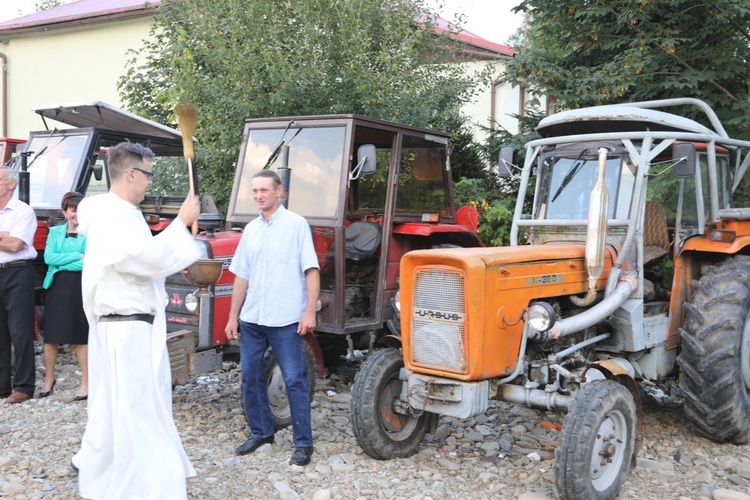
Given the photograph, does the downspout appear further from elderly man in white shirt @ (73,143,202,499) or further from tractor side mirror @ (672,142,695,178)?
tractor side mirror @ (672,142,695,178)

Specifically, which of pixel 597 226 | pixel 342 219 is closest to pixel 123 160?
pixel 342 219

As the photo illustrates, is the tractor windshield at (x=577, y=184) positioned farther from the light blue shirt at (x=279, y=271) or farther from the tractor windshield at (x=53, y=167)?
the tractor windshield at (x=53, y=167)

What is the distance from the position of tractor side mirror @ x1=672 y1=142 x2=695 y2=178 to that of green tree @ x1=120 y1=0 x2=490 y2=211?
5.35 metres

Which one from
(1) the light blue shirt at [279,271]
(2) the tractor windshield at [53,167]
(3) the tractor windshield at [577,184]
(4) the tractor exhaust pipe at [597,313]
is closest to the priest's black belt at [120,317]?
(1) the light blue shirt at [279,271]

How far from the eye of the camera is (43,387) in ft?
20.4

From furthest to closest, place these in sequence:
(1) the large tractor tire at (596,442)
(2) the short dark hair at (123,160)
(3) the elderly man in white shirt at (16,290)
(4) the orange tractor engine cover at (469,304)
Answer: (3) the elderly man in white shirt at (16,290) < (4) the orange tractor engine cover at (469,304) < (1) the large tractor tire at (596,442) < (2) the short dark hair at (123,160)

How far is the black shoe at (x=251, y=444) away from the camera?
4.75 metres

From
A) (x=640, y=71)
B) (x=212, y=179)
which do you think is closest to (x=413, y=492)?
(x=640, y=71)

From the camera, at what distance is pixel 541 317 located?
4293 millimetres

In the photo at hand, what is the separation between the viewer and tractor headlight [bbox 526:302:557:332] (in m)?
4.25

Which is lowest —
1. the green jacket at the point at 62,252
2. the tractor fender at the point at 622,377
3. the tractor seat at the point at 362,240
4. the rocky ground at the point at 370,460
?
the rocky ground at the point at 370,460

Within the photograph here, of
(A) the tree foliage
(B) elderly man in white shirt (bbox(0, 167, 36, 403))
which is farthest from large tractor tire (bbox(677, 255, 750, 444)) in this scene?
(B) elderly man in white shirt (bbox(0, 167, 36, 403))

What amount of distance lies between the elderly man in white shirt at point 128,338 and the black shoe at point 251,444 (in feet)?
3.65

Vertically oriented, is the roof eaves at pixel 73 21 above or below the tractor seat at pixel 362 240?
above
